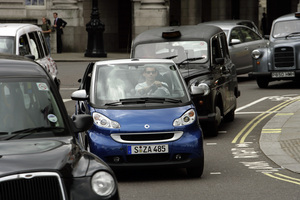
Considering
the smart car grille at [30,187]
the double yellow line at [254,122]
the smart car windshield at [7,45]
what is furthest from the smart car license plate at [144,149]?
the smart car windshield at [7,45]

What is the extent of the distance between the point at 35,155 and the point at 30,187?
16.7 inches

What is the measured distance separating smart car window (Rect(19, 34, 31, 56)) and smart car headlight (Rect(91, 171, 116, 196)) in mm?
9813

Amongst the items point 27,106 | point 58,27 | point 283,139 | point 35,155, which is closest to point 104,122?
point 27,106

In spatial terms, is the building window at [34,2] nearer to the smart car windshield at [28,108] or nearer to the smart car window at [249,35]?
the smart car window at [249,35]

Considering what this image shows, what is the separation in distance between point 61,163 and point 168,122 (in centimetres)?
403

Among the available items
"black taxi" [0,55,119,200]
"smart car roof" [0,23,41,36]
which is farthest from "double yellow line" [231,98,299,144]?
"black taxi" [0,55,119,200]

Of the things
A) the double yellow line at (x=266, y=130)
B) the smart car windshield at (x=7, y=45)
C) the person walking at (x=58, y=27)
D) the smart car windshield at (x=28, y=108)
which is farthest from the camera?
the person walking at (x=58, y=27)

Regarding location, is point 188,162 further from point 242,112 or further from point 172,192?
point 242,112

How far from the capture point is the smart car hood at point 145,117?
9.96 meters

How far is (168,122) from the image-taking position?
33.0 ft

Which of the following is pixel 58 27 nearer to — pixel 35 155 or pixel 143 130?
pixel 143 130

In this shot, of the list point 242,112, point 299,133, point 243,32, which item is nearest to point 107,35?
point 243,32

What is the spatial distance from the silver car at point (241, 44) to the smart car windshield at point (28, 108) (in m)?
16.2

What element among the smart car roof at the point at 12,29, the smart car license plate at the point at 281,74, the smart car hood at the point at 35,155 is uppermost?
the smart car roof at the point at 12,29
